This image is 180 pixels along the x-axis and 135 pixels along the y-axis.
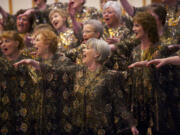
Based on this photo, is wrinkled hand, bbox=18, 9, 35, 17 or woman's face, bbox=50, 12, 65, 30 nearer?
woman's face, bbox=50, 12, 65, 30

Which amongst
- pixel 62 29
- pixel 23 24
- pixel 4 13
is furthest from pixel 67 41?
pixel 4 13

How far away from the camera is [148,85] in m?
1.96

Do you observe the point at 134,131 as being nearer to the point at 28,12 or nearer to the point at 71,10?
the point at 71,10

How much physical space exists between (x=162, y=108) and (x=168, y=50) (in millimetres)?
362

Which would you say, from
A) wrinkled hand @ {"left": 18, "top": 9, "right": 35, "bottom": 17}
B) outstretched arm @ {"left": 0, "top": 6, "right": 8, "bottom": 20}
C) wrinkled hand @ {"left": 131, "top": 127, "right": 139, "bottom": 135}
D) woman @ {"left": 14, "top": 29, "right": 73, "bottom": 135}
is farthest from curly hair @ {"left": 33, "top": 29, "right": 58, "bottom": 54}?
wrinkled hand @ {"left": 131, "top": 127, "right": 139, "bottom": 135}

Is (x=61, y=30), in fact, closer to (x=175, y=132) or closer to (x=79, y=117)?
(x=79, y=117)

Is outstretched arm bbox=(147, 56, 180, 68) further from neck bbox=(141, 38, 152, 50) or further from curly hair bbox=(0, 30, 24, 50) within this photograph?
curly hair bbox=(0, 30, 24, 50)

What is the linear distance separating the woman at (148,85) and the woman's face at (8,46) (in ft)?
2.86

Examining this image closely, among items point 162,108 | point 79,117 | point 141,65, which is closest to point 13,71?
point 79,117

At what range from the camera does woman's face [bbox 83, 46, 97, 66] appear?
2.02 meters

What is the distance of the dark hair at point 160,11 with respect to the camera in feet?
6.56

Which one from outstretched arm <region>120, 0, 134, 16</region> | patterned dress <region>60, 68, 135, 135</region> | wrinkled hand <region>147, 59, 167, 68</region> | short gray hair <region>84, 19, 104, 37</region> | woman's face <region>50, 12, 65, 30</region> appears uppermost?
outstretched arm <region>120, 0, 134, 16</region>

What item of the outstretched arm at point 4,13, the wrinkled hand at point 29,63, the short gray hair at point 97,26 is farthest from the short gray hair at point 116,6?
the outstretched arm at point 4,13

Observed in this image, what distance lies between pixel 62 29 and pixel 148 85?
82cm
